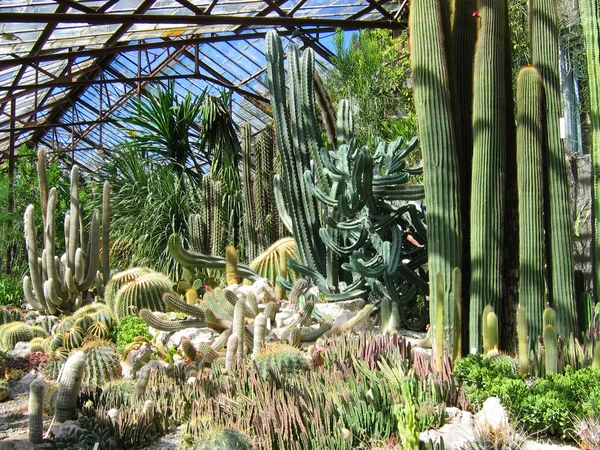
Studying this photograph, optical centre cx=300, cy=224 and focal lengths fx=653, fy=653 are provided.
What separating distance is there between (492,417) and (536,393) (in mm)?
377

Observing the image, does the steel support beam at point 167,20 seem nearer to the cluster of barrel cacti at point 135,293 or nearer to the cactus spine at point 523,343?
the cluster of barrel cacti at point 135,293

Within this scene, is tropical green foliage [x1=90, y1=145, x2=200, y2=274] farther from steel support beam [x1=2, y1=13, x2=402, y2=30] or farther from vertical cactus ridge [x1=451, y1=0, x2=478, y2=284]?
vertical cactus ridge [x1=451, y1=0, x2=478, y2=284]

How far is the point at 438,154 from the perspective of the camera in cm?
445

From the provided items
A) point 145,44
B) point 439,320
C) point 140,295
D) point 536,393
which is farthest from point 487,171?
point 145,44

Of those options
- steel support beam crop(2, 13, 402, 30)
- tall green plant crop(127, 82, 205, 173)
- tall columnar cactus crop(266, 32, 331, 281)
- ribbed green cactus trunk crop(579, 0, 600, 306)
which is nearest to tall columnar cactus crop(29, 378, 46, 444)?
tall columnar cactus crop(266, 32, 331, 281)

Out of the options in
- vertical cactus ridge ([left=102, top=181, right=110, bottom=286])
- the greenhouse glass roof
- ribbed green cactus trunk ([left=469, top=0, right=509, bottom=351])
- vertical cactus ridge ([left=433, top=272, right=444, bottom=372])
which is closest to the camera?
vertical cactus ridge ([left=433, top=272, right=444, bottom=372])

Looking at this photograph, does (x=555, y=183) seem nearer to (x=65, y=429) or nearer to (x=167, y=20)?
(x=65, y=429)

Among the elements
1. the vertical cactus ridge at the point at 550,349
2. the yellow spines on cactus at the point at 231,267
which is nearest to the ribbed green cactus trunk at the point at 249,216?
the yellow spines on cactus at the point at 231,267

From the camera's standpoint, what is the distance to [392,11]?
12.5 meters

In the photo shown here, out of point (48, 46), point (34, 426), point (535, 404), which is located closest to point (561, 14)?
point (535, 404)

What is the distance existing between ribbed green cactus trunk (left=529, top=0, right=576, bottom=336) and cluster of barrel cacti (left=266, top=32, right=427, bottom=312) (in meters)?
1.09

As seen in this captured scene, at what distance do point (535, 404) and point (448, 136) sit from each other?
1934 millimetres

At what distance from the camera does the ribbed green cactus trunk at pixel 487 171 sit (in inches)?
172

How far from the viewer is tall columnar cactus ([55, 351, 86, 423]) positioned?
12.1 ft
